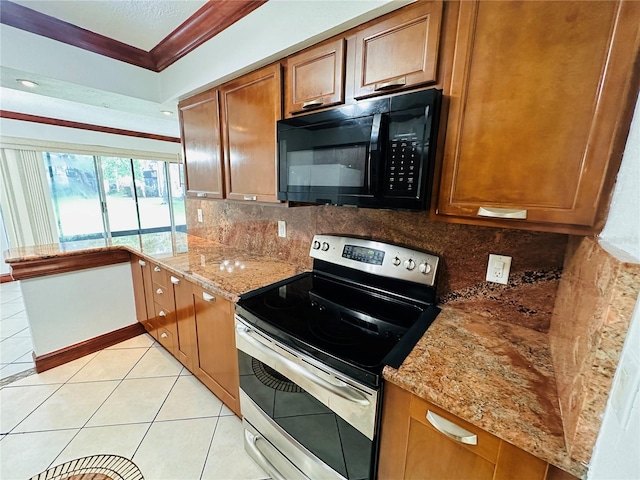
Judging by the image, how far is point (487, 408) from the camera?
693 millimetres

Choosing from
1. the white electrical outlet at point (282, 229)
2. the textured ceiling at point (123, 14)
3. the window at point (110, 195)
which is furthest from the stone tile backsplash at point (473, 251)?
the window at point (110, 195)

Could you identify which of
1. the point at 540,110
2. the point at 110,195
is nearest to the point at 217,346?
the point at 540,110

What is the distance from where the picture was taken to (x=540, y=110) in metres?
0.78

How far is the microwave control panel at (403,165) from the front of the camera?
0.95 m

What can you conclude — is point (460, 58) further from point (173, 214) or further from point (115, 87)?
point (173, 214)

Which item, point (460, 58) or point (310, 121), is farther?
point (310, 121)

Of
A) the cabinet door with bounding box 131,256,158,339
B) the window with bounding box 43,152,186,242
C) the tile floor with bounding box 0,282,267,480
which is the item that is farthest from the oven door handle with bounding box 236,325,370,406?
the window with bounding box 43,152,186,242

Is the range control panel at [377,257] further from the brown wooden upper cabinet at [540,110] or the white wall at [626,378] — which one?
the white wall at [626,378]

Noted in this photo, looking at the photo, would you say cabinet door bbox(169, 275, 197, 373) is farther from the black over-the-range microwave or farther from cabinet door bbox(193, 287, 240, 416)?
the black over-the-range microwave

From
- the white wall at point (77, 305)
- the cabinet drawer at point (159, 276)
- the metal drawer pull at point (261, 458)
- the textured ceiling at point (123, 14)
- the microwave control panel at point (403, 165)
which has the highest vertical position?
the textured ceiling at point (123, 14)

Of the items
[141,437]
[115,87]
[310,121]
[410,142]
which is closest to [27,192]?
[115,87]

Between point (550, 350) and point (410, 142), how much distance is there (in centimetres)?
90

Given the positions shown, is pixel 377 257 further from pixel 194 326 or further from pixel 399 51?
pixel 194 326

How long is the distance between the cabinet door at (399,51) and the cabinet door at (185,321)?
1615 mm
